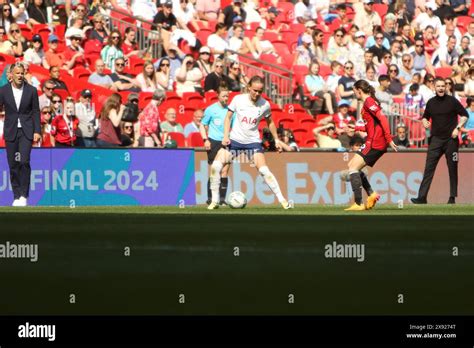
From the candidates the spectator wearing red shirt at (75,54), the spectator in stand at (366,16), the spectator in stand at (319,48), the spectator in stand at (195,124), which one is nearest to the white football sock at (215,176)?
the spectator in stand at (195,124)

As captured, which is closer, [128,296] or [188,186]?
[128,296]

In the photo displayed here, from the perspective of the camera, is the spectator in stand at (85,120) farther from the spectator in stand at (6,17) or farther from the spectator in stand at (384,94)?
the spectator in stand at (384,94)

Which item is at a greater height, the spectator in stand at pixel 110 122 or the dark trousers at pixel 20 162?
the spectator in stand at pixel 110 122

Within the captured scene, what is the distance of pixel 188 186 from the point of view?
23984 millimetres

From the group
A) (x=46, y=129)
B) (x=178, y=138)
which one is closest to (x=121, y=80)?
(x=178, y=138)

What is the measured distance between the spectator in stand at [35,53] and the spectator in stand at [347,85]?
21.5ft

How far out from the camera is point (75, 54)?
86.4 ft

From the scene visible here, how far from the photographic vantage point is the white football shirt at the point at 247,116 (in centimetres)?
1931

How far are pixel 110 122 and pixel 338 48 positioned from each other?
7709 millimetres

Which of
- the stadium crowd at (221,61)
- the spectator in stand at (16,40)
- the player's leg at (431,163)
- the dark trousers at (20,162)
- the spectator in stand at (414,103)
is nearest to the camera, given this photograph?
the dark trousers at (20,162)

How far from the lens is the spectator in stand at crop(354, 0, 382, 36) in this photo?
3123 centimetres

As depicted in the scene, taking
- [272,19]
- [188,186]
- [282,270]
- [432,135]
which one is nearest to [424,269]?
[282,270]
